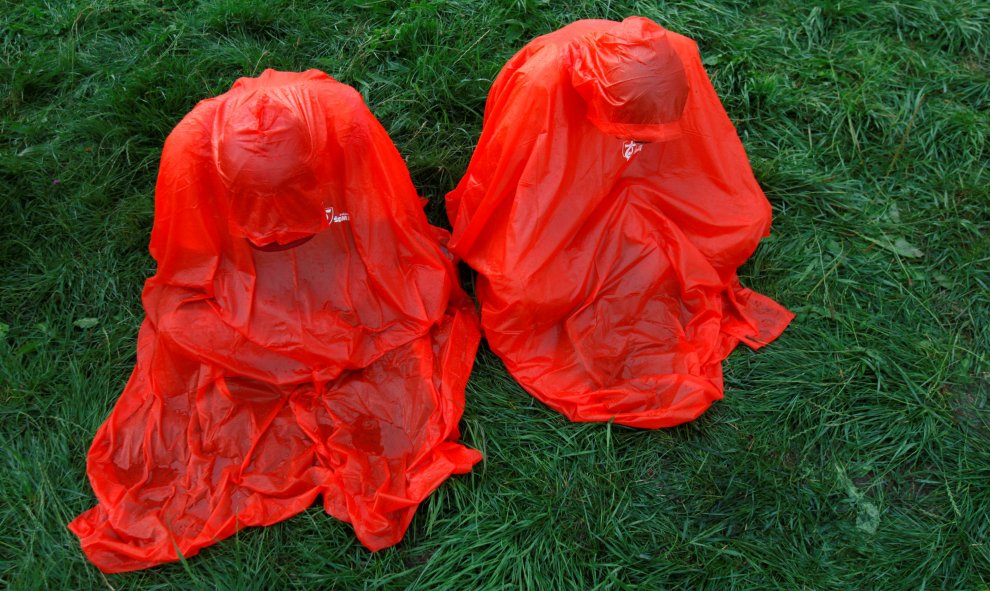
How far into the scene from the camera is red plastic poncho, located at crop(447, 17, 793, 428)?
265 centimetres

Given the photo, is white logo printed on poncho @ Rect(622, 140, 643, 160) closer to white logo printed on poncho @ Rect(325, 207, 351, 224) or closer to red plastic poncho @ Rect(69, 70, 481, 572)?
red plastic poncho @ Rect(69, 70, 481, 572)

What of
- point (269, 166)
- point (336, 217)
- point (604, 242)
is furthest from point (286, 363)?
point (604, 242)

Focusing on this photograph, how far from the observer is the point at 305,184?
7.19 ft

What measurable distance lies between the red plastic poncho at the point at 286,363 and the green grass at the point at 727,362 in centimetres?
12

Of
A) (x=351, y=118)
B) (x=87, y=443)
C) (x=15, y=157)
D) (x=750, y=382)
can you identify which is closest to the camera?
(x=351, y=118)

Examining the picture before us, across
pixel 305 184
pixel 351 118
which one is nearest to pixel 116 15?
pixel 351 118

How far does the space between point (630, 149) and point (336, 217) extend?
1.07 meters

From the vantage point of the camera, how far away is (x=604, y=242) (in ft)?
9.53

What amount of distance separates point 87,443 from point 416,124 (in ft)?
6.01

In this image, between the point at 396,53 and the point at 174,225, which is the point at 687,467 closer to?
the point at 174,225

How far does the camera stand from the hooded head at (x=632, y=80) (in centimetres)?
232

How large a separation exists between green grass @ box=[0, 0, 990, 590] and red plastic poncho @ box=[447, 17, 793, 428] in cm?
14

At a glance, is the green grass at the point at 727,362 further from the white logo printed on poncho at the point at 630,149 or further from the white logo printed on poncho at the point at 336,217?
the white logo printed on poncho at the point at 630,149

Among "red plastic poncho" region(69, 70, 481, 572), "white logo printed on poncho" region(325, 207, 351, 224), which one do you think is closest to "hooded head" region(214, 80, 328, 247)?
"red plastic poncho" region(69, 70, 481, 572)
